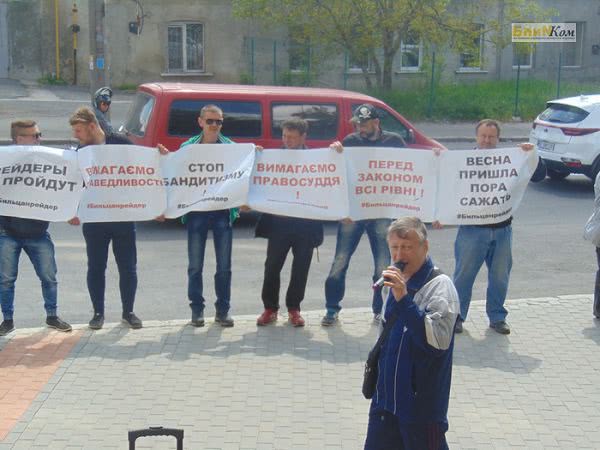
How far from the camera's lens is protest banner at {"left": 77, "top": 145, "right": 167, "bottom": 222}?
889cm

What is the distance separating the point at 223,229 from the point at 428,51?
2516 cm

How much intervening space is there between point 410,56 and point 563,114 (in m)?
18.5

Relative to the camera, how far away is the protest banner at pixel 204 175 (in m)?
9.11

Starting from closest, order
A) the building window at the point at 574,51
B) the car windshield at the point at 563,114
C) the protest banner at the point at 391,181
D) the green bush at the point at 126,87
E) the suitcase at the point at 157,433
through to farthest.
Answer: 1. the suitcase at the point at 157,433
2. the protest banner at the point at 391,181
3. the car windshield at the point at 563,114
4. the green bush at the point at 126,87
5. the building window at the point at 574,51

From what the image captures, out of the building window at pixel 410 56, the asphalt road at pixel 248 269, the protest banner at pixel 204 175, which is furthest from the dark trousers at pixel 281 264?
the building window at pixel 410 56

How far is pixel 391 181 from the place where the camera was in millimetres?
9258

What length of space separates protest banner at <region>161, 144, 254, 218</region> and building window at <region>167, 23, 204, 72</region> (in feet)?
83.2

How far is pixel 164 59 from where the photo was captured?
1328 inches

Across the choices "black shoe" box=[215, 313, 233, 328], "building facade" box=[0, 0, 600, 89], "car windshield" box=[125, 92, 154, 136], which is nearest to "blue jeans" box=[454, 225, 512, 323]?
"black shoe" box=[215, 313, 233, 328]

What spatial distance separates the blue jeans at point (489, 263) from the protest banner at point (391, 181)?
61cm

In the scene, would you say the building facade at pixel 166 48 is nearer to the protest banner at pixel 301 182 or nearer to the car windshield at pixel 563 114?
the car windshield at pixel 563 114

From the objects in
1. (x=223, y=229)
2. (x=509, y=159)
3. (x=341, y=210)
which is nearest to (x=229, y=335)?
(x=223, y=229)

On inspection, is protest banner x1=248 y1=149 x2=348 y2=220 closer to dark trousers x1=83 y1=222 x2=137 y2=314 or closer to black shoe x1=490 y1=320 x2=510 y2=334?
dark trousers x1=83 y1=222 x2=137 y2=314

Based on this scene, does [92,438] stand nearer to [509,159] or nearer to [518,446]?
[518,446]
